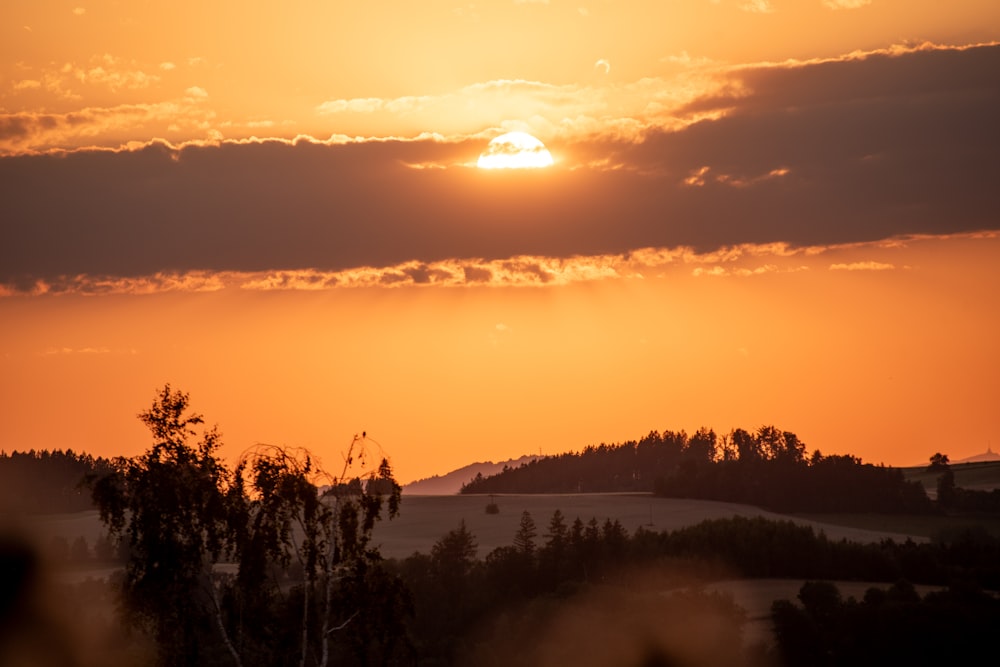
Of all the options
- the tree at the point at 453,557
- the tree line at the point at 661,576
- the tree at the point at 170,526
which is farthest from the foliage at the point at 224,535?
the tree at the point at 453,557

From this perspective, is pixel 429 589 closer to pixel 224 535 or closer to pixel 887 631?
pixel 887 631

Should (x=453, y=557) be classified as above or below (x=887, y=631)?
above

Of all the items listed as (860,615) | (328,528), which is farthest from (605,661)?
(328,528)

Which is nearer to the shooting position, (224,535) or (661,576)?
(224,535)

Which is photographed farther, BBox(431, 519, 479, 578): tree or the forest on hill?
BBox(431, 519, 479, 578): tree

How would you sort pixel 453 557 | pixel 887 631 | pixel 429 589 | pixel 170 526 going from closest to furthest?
1. pixel 170 526
2. pixel 887 631
3. pixel 429 589
4. pixel 453 557

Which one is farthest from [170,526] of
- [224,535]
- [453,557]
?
[453,557]

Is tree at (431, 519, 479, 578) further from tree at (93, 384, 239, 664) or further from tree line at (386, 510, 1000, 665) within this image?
tree at (93, 384, 239, 664)

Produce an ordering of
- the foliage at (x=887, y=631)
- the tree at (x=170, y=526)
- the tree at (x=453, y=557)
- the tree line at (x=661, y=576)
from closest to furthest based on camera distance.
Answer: the tree at (x=170, y=526) → the foliage at (x=887, y=631) → the tree line at (x=661, y=576) → the tree at (x=453, y=557)

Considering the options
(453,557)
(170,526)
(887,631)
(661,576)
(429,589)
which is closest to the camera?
(170,526)

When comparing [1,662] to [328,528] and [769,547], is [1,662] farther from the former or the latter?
[769,547]

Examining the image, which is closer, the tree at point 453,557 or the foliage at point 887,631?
the foliage at point 887,631

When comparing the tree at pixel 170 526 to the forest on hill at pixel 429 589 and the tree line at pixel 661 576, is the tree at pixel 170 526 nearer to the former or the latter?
the forest on hill at pixel 429 589

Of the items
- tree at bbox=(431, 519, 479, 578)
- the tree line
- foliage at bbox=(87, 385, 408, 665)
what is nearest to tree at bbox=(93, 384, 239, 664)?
foliage at bbox=(87, 385, 408, 665)
